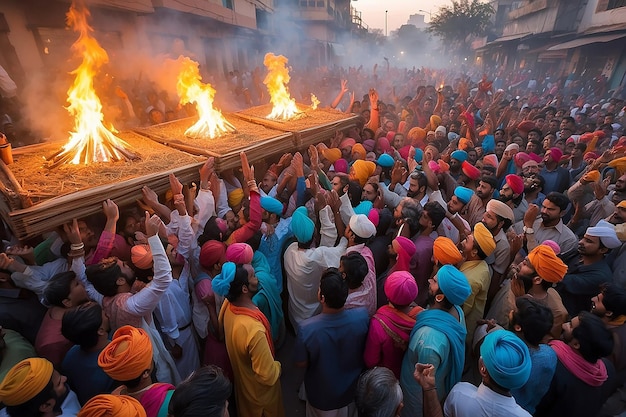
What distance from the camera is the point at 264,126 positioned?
6.92 metres

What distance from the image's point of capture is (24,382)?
187 centimetres

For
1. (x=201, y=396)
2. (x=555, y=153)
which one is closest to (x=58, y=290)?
(x=201, y=396)

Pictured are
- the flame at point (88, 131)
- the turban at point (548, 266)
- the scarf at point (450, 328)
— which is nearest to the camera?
the scarf at point (450, 328)

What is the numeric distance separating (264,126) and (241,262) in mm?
4469

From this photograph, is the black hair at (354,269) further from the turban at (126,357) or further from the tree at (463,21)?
the tree at (463,21)

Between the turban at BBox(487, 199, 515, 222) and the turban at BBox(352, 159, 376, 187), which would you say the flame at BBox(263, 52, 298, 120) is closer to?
the turban at BBox(352, 159, 376, 187)

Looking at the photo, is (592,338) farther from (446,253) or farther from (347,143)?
(347,143)

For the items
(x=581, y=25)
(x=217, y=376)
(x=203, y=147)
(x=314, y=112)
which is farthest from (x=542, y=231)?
(x=581, y=25)

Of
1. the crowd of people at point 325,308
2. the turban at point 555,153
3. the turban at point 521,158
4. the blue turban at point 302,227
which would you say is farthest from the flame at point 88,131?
the turban at point 555,153

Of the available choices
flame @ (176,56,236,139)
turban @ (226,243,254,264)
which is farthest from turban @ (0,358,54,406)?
flame @ (176,56,236,139)

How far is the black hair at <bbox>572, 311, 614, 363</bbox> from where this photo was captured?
2242 millimetres

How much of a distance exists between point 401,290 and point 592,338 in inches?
52.1

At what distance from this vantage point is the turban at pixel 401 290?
2633mm

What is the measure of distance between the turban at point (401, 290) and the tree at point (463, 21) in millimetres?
53778
